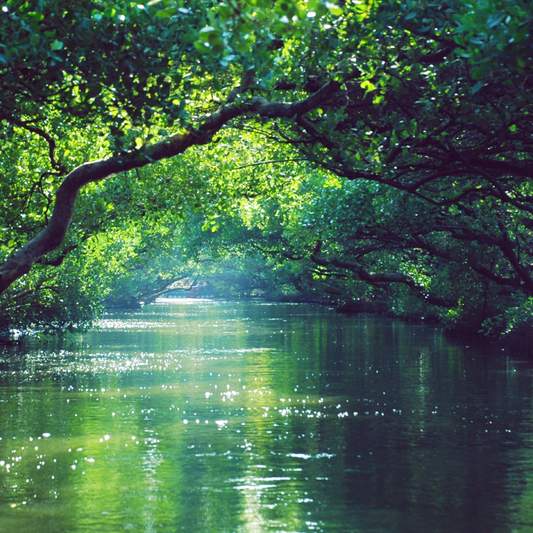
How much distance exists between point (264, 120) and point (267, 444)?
207 inches

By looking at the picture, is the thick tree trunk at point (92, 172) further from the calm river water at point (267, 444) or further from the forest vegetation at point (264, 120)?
the calm river water at point (267, 444)

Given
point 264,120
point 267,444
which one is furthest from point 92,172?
point 267,444

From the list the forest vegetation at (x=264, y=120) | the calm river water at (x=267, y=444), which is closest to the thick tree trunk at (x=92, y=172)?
the forest vegetation at (x=264, y=120)

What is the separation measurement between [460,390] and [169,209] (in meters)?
11.6

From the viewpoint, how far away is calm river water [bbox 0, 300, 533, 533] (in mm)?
9875

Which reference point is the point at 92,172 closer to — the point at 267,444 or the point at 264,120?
the point at 264,120

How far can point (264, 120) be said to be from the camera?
46.7 feet

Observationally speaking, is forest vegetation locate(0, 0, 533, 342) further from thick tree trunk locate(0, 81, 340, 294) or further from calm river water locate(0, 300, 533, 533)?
calm river water locate(0, 300, 533, 533)

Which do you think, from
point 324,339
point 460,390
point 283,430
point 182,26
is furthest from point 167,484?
point 324,339

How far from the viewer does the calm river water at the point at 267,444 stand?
9875mm

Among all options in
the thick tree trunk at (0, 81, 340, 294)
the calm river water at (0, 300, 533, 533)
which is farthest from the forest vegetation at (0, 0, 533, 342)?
the calm river water at (0, 300, 533, 533)

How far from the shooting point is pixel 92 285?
33.8m

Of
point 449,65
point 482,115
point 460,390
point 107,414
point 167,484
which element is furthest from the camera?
point 460,390

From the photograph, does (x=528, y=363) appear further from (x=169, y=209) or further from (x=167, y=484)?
(x=167, y=484)
